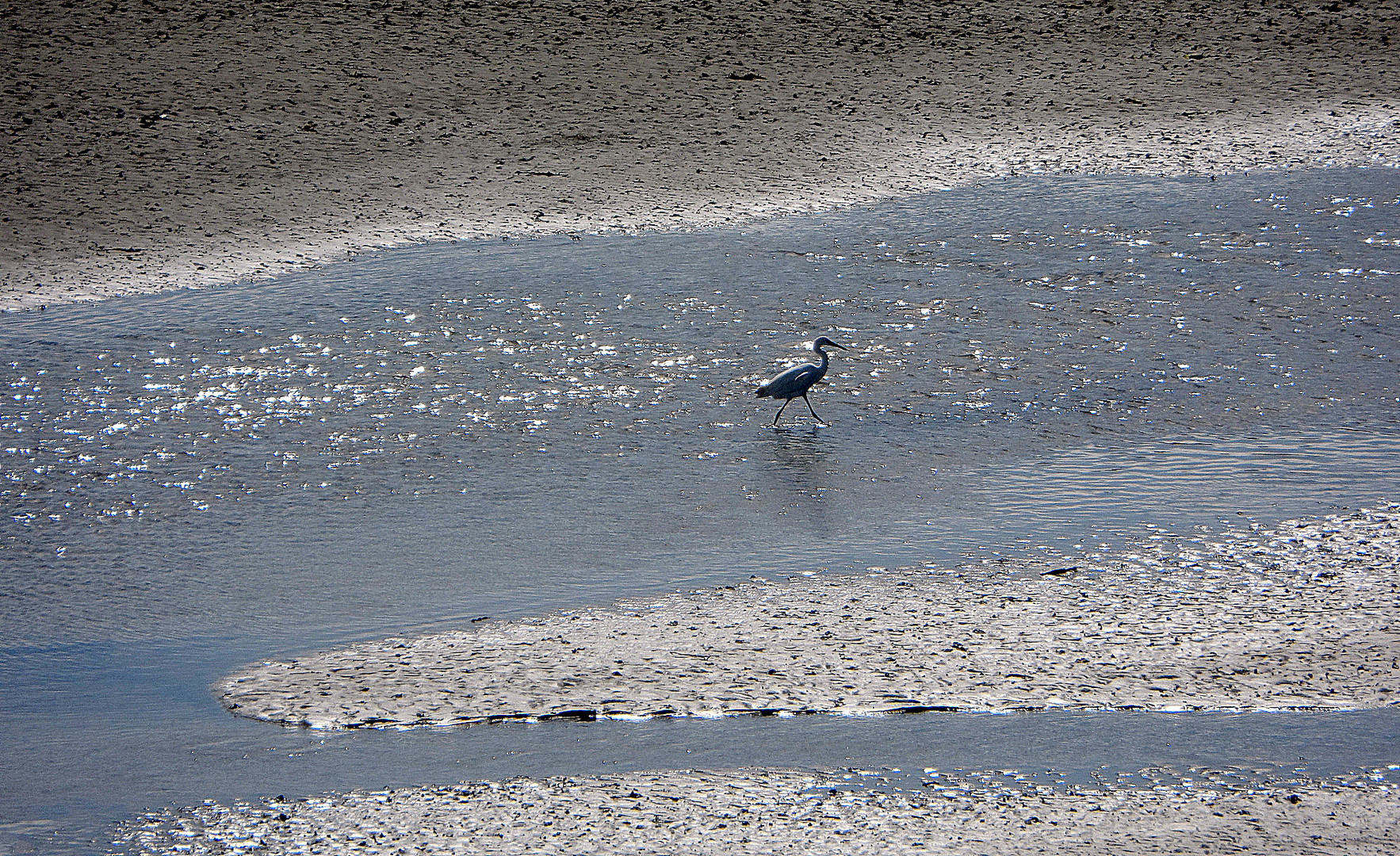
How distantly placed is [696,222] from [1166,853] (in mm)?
5388

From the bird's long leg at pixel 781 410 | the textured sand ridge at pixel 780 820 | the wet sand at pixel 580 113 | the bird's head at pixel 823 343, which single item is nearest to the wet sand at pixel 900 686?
the textured sand ridge at pixel 780 820

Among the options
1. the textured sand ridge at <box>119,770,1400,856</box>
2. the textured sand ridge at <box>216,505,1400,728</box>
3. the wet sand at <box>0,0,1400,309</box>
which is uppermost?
the wet sand at <box>0,0,1400,309</box>

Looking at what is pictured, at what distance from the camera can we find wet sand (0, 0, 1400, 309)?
806 cm

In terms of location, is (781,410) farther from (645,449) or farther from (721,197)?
(721,197)

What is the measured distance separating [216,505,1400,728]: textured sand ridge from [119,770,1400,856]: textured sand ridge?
13.6 inches

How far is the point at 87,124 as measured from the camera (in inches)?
357

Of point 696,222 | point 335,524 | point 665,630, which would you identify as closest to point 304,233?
point 696,222

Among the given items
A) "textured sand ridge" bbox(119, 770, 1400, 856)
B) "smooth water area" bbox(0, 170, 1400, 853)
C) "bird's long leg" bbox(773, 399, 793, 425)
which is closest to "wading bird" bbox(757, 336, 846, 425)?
"bird's long leg" bbox(773, 399, 793, 425)

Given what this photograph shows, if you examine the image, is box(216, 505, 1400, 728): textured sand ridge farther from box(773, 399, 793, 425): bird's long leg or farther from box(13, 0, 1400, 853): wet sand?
box(773, 399, 793, 425): bird's long leg

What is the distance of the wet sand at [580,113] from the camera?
8.06m

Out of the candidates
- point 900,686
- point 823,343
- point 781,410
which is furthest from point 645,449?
point 900,686

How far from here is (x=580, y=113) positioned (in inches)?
370

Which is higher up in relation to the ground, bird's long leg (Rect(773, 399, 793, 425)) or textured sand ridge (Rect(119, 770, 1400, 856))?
bird's long leg (Rect(773, 399, 793, 425))

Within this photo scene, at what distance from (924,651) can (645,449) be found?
1.78 metres
